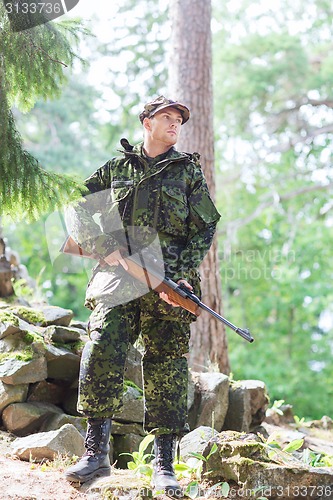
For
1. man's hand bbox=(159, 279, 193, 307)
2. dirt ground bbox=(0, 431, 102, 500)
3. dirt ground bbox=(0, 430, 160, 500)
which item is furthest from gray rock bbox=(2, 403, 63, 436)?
man's hand bbox=(159, 279, 193, 307)

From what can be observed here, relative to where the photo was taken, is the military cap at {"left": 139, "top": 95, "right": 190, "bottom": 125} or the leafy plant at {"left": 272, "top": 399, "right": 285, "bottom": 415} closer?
the military cap at {"left": 139, "top": 95, "right": 190, "bottom": 125}

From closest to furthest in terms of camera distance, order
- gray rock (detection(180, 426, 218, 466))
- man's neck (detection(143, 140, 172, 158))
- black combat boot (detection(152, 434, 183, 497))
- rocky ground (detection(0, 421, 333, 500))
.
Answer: rocky ground (detection(0, 421, 333, 500)) → black combat boot (detection(152, 434, 183, 497)) → man's neck (detection(143, 140, 172, 158)) → gray rock (detection(180, 426, 218, 466))

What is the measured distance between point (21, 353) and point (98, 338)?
161 centimetres

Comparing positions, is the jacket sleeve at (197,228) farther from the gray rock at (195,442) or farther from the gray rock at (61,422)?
the gray rock at (61,422)

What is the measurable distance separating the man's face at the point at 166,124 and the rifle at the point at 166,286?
718mm

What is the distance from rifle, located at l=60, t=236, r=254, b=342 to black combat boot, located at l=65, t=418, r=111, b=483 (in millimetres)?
769

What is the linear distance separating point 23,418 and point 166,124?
2407 millimetres

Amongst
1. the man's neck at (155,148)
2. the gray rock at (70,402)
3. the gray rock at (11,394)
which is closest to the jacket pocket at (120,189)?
the man's neck at (155,148)

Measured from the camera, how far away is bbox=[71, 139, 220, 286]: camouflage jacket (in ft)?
12.4

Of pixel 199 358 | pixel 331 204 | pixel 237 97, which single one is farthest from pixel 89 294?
pixel 331 204

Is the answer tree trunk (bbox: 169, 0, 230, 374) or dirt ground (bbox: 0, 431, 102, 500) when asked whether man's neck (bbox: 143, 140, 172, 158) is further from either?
tree trunk (bbox: 169, 0, 230, 374)

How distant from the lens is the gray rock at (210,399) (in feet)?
18.1

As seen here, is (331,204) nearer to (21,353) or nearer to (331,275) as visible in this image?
(331,275)

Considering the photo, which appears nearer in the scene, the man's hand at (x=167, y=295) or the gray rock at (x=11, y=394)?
the man's hand at (x=167, y=295)
